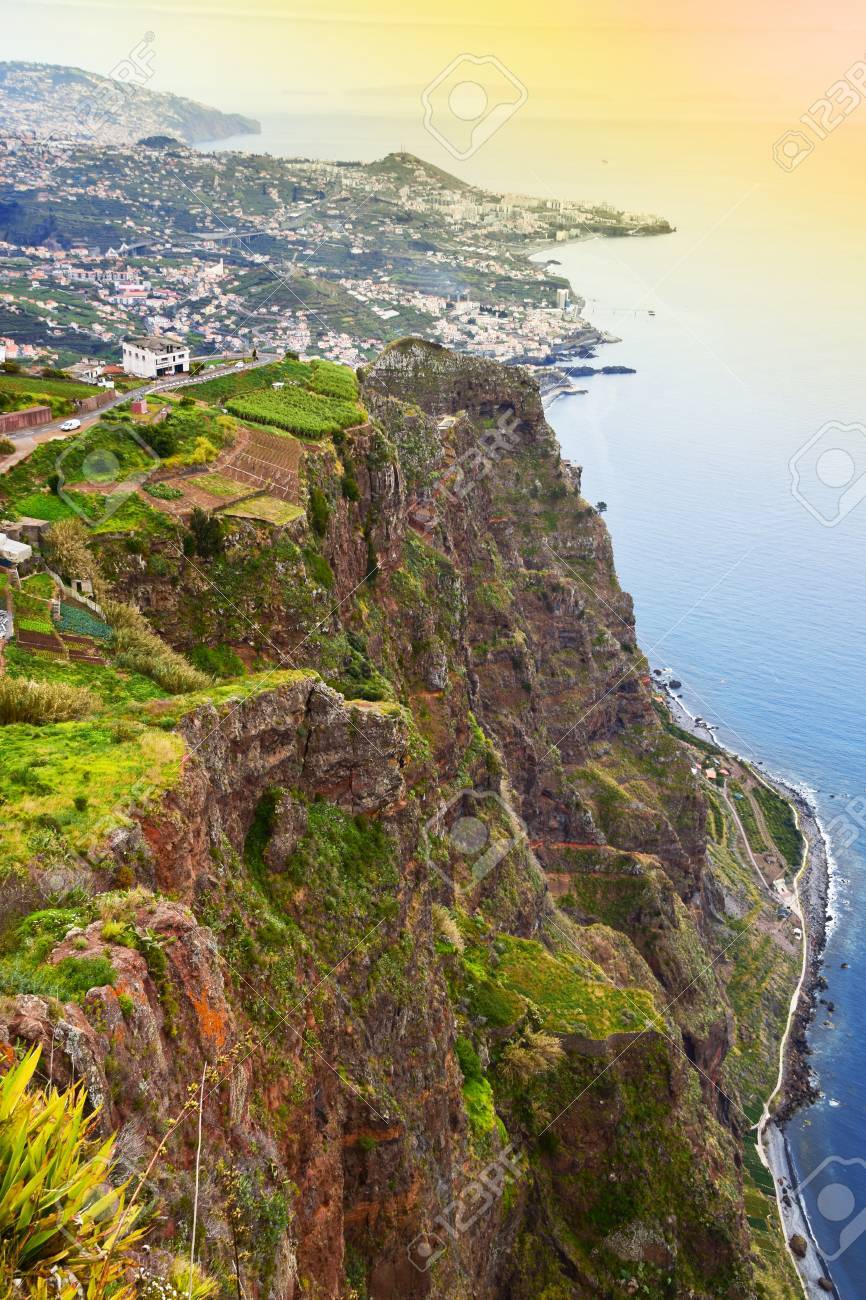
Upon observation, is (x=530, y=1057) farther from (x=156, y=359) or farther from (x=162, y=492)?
(x=156, y=359)

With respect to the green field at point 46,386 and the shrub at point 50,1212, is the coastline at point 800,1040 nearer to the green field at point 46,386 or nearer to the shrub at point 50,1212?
the green field at point 46,386

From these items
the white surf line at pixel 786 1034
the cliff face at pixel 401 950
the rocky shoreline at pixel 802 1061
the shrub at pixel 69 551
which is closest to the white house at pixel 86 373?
the cliff face at pixel 401 950

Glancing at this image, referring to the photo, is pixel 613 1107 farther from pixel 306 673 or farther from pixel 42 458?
pixel 42 458

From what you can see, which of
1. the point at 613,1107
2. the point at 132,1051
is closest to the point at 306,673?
the point at 132,1051

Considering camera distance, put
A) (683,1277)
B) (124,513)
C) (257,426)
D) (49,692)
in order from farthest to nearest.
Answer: (257,426) < (683,1277) < (124,513) < (49,692)

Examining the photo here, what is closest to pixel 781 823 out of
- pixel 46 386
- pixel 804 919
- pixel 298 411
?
pixel 804 919

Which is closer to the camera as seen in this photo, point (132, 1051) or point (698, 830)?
point (132, 1051)

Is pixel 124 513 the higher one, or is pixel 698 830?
pixel 124 513

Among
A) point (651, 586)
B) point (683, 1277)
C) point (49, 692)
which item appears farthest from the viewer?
point (651, 586)
